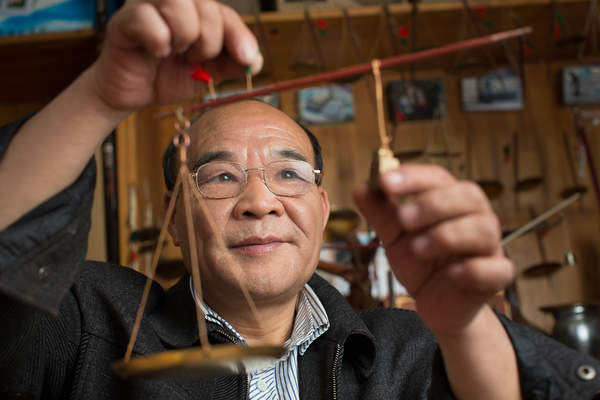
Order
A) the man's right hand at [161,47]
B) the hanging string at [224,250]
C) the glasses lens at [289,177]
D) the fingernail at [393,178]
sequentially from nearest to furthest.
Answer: the fingernail at [393,178] < the man's right hand at [161,47] < the hanging string at [224,250] < the glasses lens at [289,177]

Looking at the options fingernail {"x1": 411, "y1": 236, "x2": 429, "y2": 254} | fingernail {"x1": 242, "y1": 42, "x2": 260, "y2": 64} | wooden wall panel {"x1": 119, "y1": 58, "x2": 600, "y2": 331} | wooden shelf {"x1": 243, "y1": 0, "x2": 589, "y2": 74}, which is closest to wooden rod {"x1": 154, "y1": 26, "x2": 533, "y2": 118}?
fingernail {"x1": 242, "y1": 42, "x2": 260, "y2": 64}

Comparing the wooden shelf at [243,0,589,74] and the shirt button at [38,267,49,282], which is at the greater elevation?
the wooden shelf at [243,0,589,74]

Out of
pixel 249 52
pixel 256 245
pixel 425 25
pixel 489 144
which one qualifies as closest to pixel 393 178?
pixel 249 52

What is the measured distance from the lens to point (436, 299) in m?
0.70

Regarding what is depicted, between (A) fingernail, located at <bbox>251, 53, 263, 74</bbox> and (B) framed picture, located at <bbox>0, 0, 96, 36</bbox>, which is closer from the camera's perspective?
(A) fingernail, located at <bbox>251, 53, 263, 74</bbox>

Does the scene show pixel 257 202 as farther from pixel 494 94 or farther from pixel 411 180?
pixel 494 94

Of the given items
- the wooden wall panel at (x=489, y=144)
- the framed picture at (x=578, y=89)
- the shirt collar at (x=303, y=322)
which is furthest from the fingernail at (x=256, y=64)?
the framed picture at (x=578, y=89)

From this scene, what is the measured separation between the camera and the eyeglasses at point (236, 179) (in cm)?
115

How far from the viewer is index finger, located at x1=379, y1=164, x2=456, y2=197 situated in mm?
620

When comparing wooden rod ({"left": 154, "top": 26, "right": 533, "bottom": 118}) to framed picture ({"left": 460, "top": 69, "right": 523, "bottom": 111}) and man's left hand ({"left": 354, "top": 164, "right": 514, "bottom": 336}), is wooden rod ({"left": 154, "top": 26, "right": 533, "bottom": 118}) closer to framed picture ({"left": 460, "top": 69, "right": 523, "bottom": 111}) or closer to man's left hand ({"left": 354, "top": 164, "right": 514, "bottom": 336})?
man's left hand ({"left": 354, "top": 164, "right": 514, "bottom": 336})

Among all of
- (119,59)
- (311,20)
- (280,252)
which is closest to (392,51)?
(311,20)

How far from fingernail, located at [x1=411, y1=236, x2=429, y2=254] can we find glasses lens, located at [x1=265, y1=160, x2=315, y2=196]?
1.72ft

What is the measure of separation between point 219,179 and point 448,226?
0.61 metres

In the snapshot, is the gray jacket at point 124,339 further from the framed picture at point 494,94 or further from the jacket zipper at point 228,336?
the framed picture at point 494,94
